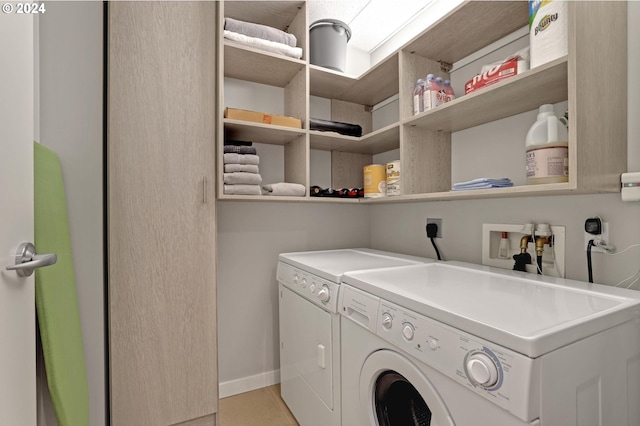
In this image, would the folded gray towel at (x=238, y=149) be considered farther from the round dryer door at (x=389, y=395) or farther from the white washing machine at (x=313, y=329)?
the round dryer door at (x=389, y=395)

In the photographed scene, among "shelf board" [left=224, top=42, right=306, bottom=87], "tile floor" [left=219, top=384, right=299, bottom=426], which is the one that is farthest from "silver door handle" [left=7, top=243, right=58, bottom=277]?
"tile floor" [left=219, top=384, right=299, bottom=426]

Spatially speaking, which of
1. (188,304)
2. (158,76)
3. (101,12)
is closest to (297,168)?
(158,76)

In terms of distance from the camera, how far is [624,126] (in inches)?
41.8

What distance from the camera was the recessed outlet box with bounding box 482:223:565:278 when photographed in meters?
1.22

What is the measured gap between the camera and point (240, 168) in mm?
1593

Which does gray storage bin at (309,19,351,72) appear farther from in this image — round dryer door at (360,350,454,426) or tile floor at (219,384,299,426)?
tile floor at (219,384,299,426)

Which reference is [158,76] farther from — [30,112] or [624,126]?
[624,126]

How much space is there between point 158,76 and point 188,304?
1.04 m

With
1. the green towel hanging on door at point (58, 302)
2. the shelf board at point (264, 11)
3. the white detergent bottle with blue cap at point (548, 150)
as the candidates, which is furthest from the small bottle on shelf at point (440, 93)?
the green towel hanging on door at point (58, 302)

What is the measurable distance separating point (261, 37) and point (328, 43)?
43cm

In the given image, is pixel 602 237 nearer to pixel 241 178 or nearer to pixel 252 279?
pixel 241 178

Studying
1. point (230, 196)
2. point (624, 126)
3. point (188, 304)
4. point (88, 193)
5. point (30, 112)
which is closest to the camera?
point (30, 112)

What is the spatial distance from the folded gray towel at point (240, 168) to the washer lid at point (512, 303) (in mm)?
796

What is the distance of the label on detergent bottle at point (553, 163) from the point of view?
1.01 m
